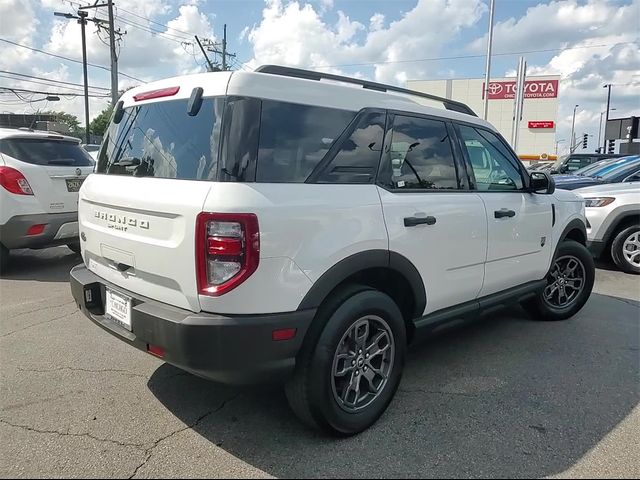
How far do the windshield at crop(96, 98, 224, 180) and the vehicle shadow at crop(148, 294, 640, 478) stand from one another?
1.41 m

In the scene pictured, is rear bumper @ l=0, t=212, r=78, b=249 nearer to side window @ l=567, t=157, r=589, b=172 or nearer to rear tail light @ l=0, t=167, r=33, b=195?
rear tail light @ l=0, t=167, r=33, b=195

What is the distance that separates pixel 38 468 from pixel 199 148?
1729 mm

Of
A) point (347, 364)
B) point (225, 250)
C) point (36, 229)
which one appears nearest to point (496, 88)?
point (36, 229)

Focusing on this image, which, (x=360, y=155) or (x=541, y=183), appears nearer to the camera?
(x=360, y=155)

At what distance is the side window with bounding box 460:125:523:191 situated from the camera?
3.58 metres

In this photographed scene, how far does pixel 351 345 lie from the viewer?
2.73m

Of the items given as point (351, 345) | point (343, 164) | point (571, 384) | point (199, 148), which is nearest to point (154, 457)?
point (351, 345)

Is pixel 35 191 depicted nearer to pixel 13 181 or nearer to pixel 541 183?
pixel 13 181

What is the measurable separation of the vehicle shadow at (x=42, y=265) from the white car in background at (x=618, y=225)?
7.16 m

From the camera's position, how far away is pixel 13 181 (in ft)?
18.8

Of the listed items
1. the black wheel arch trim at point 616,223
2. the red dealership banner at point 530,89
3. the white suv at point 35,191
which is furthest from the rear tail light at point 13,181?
the red dealership banner at point 530,89

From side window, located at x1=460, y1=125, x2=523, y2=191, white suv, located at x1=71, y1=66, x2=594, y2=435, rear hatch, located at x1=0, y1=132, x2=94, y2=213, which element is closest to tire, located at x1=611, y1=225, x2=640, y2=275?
side window, located at x1=460, y1=125, x2=523, y2=191

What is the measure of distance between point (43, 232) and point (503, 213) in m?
5.22

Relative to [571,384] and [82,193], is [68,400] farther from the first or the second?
[571,384]
